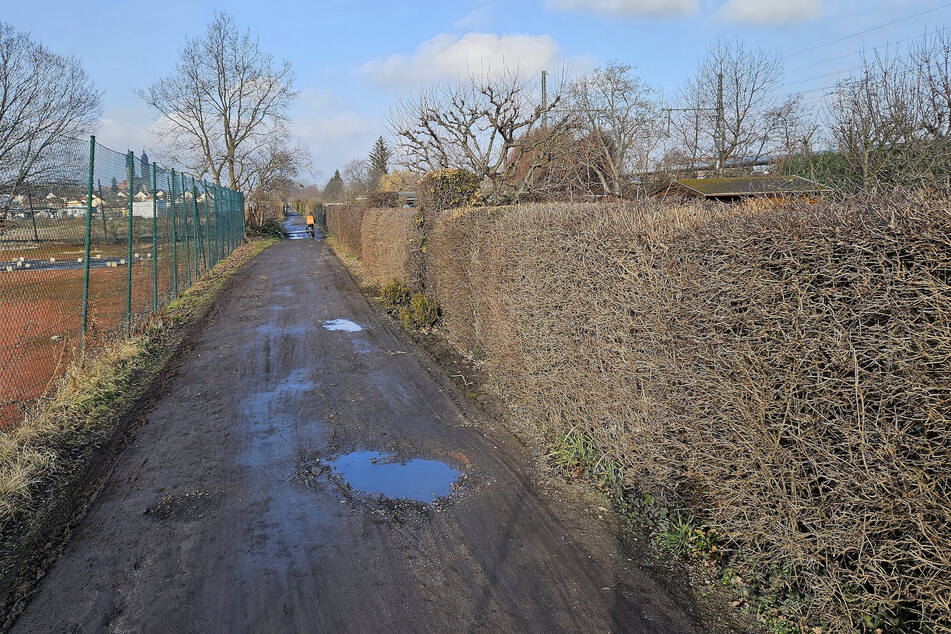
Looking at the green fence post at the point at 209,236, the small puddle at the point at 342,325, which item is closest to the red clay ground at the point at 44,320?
the small puddle at the point at 342,325

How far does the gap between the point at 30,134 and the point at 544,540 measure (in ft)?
88.5

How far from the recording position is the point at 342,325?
10547mm

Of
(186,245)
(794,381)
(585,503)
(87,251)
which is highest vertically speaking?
(186,245)

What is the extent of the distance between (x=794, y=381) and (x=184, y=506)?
3.86 meters

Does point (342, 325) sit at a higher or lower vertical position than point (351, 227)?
lower

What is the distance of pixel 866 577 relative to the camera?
8.13ft

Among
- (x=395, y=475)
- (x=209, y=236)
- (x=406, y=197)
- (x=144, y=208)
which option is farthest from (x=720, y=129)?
(x=395, y=475)

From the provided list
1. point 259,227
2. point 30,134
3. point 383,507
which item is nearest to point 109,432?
point 383,507

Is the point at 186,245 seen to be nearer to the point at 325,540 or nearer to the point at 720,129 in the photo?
the point at 325,540

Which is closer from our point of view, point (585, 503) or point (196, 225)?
point (585, 503)

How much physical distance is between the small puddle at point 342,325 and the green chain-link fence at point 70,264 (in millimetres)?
2855

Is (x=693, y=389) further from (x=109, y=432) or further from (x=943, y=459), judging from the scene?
(x=109, y=432)

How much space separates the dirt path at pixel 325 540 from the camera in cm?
308

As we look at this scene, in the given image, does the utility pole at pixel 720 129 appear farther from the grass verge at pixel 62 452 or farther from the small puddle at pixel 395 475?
the small puddle at pixel 395 475
